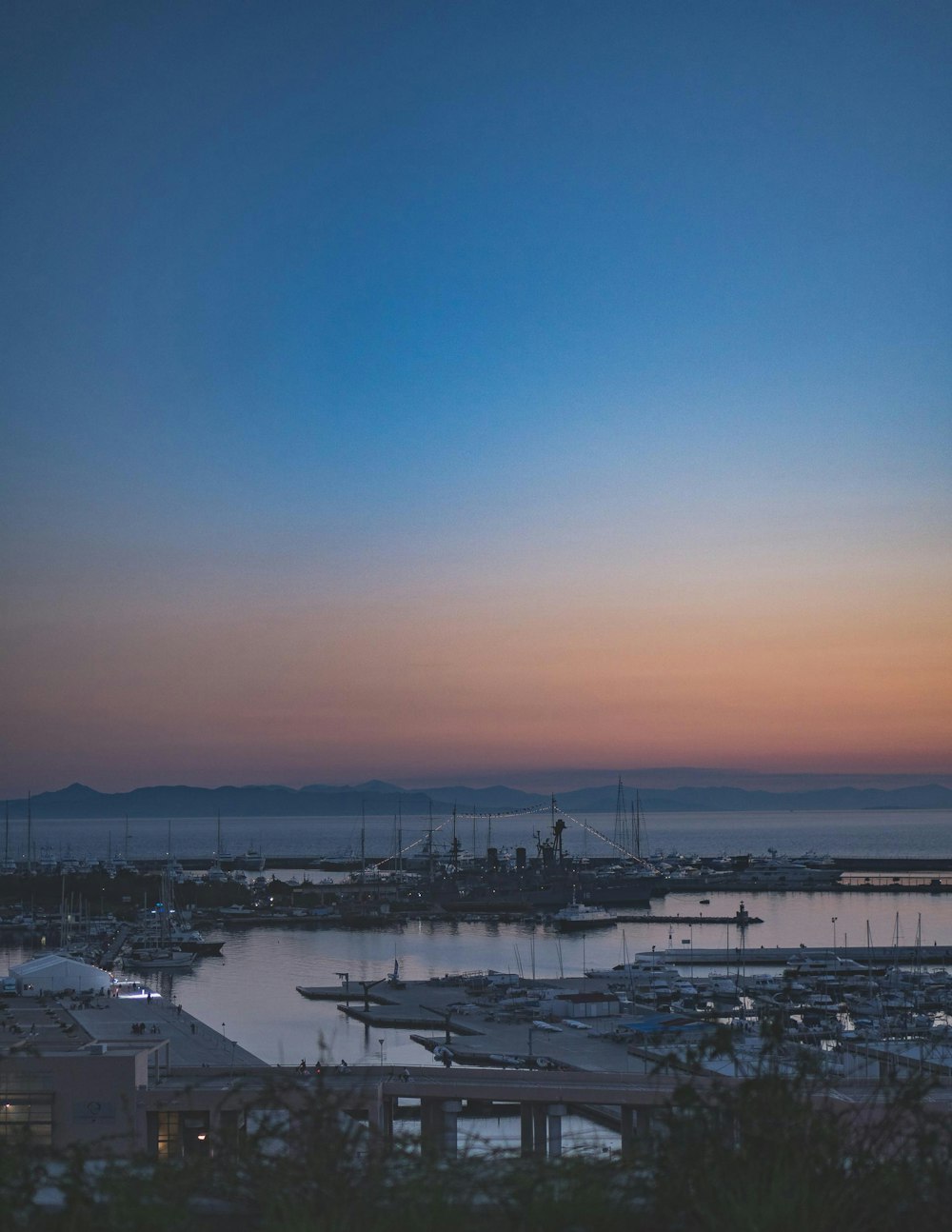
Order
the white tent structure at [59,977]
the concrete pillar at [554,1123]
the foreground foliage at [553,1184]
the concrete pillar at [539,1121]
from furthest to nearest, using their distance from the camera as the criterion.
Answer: the white tent structure at [59,977] < the concrete pillar at [539,1121] < the concrete pillar at [554,1123] < the foreground foliage at [553,1184]

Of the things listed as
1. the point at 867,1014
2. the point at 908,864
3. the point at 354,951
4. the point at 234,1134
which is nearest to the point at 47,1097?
the point at 234,1134

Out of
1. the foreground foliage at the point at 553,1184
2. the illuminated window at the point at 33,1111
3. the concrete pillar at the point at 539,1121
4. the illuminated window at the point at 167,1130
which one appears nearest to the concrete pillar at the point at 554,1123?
the concrete pillar at the point at 539,1121

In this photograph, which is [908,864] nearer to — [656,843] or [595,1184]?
[656,843]

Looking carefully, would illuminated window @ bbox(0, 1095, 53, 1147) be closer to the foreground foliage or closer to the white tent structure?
the foreground foliage

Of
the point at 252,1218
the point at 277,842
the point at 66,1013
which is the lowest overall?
the point at 277,842

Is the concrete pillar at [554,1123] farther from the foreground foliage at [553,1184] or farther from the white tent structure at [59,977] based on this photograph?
the white tent structure at [59,977]

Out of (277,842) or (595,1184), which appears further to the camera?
(277,842)


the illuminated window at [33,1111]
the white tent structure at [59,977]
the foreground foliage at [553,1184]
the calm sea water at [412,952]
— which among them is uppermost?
the foreground foliage at [553,1184]

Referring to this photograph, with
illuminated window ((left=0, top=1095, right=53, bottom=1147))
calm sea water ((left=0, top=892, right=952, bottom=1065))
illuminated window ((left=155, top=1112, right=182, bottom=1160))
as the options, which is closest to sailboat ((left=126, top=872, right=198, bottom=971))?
calm sea water ((left=0, top=892, right=952, bottom=1065))
